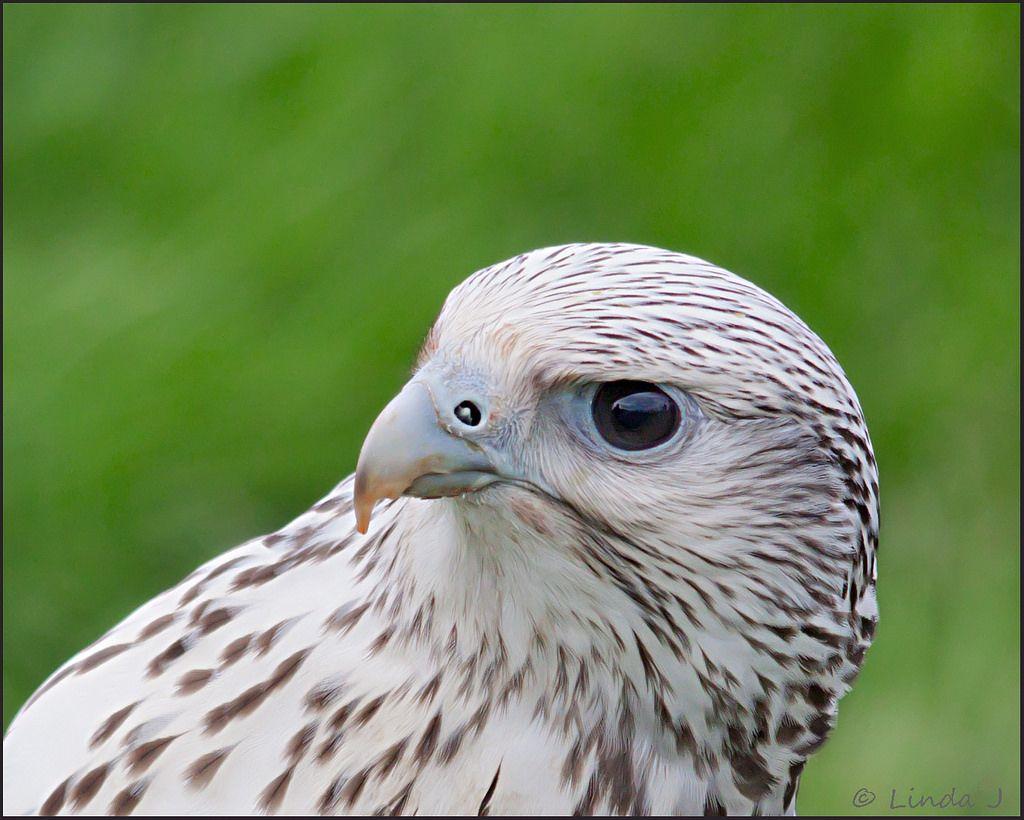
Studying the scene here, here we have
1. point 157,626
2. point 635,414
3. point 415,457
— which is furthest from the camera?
point 157,626

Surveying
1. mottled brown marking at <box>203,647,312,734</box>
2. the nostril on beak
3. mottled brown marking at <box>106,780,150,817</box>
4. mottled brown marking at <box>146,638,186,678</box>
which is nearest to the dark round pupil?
the nostril on beak

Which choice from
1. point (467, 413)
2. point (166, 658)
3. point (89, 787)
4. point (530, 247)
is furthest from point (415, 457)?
point (530, 247)

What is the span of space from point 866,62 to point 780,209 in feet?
2.04

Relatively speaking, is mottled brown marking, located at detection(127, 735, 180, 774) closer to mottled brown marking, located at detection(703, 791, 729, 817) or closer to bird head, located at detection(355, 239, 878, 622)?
bird head, located at detection(355, 239, 878, 622)

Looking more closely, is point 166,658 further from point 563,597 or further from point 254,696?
point 563,597

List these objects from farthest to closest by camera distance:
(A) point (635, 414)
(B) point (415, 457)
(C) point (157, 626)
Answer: (C) point (157, 626) → (A) point (635, 414) → (B) point (415, 457)

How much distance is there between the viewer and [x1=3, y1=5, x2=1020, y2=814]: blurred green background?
16.3 feet

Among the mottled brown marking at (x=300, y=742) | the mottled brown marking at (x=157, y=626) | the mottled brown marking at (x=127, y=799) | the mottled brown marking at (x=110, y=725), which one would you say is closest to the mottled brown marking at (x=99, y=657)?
the mottled brown marking at (x=157, y=626)

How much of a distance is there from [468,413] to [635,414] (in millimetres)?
245

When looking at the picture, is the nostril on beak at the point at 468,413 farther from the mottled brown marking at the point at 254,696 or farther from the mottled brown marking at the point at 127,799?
the mottled brown marking at the point at 127,799

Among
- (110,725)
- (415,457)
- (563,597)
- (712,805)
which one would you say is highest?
(415,457)

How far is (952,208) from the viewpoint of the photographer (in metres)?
5.18

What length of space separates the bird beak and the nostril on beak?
0.08 ft

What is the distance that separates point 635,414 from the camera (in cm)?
223
